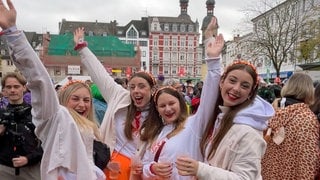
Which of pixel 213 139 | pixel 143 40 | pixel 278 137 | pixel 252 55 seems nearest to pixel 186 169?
pixel 213 139

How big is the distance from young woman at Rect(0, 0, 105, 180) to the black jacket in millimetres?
929

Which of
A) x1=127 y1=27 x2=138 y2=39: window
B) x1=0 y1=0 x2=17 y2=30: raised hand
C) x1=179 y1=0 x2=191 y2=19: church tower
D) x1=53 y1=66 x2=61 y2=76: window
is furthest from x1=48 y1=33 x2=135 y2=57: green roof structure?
x1=0 y1=0 x2=17 y2=30: raised hand

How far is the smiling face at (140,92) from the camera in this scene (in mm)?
4137

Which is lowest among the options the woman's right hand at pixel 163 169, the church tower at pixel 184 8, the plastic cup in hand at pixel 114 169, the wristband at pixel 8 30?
the plastic cup in hand at pixel 114 169

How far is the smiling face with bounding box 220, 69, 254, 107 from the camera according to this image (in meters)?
2.76

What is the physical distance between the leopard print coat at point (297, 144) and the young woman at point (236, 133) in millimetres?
1119

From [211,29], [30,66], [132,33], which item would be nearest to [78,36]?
[211,29]

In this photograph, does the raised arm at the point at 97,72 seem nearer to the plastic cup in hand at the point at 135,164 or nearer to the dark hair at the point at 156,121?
the dark hair at the point at 156,121

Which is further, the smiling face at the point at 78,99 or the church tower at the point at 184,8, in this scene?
the church tower at the point at 184,8

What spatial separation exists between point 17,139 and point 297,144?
2649 mm

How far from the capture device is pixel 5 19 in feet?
8.20

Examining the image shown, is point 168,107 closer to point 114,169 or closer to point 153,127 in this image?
point 153,127

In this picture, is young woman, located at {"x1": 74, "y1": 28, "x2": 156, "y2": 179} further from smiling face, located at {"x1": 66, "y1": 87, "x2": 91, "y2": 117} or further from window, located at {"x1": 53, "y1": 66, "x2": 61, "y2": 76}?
window, located at {"x1": 53, "y1": 66, "x2": 61, "y2": 76}

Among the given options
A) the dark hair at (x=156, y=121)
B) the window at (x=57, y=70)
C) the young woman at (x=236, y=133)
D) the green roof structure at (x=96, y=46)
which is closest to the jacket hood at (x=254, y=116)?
the young woman at (x=236, y=133)
